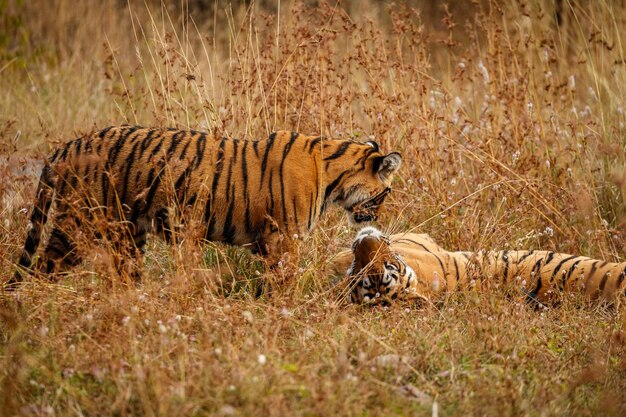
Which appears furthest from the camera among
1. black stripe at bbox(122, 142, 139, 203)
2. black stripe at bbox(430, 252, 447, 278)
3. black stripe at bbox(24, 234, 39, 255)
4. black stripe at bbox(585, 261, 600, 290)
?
black stripe at bbox(430, 252, 447, 278)

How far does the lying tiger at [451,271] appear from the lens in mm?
4738

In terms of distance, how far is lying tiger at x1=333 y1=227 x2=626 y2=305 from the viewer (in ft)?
15.5

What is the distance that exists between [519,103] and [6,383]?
4.56m

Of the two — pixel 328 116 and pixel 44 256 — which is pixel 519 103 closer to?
pixel 328 116

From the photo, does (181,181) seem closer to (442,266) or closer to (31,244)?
(31,244)

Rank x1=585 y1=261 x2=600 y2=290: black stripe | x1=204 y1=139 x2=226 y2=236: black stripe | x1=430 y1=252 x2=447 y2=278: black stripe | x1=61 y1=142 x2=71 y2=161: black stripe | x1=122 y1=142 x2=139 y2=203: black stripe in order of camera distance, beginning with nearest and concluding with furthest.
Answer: x1=61 y1=142 x2=71 y2=161: black stripe, x1=122 y1=142 x2=139 y2=203: black stripe, x1=204 y1=139 x2=226 y2=236: black stripe, x1=585 y1=261 x2=600 y2=290: black stripe, x1=430 y1=252 x2=447 y2=278: black stripe

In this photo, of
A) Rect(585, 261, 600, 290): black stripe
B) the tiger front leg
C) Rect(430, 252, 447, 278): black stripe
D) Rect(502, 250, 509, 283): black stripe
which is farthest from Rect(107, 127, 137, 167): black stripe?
Rect(585, 261, 600, 290): black stripe

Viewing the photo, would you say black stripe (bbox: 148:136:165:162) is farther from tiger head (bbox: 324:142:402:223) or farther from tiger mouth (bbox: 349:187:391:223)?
tiger mouth (bbox: 349:187:391:223)

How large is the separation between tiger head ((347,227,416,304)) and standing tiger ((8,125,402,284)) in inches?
10.9

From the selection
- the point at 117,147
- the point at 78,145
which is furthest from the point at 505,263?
the point at 78,145

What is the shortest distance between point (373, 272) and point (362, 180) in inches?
28.4

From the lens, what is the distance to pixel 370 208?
5.36 m

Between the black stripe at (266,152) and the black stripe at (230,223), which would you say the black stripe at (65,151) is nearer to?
the black stripe at (230,223)

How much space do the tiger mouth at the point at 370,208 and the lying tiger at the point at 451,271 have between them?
0.23 m
